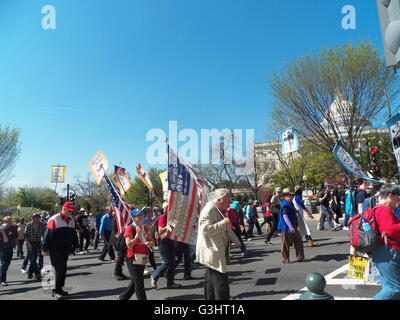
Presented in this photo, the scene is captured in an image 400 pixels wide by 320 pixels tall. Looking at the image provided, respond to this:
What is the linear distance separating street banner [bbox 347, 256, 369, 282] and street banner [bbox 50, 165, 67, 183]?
2901 cm

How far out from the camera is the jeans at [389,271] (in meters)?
3.58

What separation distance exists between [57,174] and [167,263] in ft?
85.5

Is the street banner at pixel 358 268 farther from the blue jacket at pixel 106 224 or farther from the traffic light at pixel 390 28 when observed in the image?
the blue jacket at pixel 106 224

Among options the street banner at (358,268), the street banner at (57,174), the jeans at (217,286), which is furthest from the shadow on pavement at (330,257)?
the street banner at (57,174)

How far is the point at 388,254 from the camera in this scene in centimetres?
366

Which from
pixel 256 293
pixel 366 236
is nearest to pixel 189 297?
pixel 256 293

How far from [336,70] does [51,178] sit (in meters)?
24.6

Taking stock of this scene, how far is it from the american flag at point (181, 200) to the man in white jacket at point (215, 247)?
140cm

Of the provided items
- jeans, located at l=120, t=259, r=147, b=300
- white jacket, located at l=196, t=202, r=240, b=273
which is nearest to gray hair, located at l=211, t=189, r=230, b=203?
white jacket, located at l=196, t=202, r=240, b=273

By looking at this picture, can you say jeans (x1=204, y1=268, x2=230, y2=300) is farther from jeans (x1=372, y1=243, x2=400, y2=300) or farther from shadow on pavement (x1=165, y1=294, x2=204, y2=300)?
shadow on pavement (x1=165, y1=294, x2=204, y2=300)

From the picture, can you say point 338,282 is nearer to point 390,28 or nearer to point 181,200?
point 181,200
